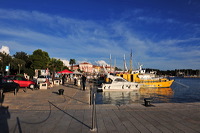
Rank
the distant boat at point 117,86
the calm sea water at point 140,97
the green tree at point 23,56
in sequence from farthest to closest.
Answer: the green tree at point 23,56 → the distant boat at point 117,86 → the calm sea water at point 140,97

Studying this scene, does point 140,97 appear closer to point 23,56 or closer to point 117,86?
point 117,86

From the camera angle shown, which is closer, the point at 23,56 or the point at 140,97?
the point at 140,97

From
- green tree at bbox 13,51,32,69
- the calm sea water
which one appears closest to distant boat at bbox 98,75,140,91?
the calm sea water

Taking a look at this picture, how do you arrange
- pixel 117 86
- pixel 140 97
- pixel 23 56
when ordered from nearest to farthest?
1. pixel 140 97
2. pixel 117 86
3. pixel 23 56

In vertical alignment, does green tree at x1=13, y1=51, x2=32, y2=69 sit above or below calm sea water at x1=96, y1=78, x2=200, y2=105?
above

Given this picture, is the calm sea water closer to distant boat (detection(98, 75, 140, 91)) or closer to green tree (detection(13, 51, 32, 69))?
distant boat (detection(98, 75, 140, 91))

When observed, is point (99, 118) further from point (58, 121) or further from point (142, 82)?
point (142, 82)

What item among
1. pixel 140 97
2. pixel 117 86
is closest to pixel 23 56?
pixel 117 86

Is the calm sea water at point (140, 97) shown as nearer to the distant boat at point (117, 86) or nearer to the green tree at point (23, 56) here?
the distant boat at point (117, 86)

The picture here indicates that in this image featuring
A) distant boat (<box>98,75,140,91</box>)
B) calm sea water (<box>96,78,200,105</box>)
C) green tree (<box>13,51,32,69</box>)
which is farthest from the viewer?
green tree (<box>13,51,32,69</box>)

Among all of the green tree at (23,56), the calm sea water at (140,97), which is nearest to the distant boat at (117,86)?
the calm sea water at (140,97)

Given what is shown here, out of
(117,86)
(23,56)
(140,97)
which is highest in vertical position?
(23,56)

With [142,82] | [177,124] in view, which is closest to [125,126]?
[177,124]

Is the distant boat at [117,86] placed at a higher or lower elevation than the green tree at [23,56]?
lower
